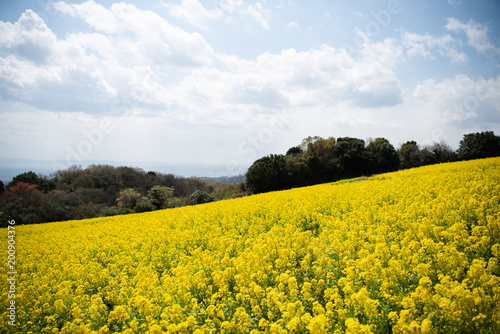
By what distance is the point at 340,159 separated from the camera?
50.7 metres

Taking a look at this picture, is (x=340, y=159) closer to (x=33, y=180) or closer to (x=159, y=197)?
(x=159, y=197)

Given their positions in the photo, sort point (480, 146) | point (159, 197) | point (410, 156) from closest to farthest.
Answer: point (480, 146) < point (159, 197) < point (410, 156)

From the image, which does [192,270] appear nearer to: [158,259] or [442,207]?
[158,259]

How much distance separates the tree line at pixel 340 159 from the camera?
45469 mm

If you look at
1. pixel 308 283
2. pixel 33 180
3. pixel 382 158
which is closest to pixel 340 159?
pixel 382 158

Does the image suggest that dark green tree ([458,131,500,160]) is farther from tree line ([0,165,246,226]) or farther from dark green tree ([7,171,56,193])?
dark green tree ([7,171,56,193])

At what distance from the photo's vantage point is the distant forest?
1570 inches

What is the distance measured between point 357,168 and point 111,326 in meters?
52.8

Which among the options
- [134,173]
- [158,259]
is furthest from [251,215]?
[134,173]

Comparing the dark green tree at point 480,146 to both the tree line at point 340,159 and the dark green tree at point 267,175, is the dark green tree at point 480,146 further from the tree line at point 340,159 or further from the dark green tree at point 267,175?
the dark green tree at point 267,175

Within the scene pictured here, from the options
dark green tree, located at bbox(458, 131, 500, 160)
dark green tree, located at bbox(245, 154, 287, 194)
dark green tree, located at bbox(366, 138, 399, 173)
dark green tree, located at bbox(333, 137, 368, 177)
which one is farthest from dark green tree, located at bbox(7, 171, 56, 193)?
dark green tree, located at bbox(458, 131, 500, 160)

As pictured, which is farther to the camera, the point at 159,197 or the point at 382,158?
the point at 382,158

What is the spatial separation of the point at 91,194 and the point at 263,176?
3618cm

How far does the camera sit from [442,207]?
7.18m
